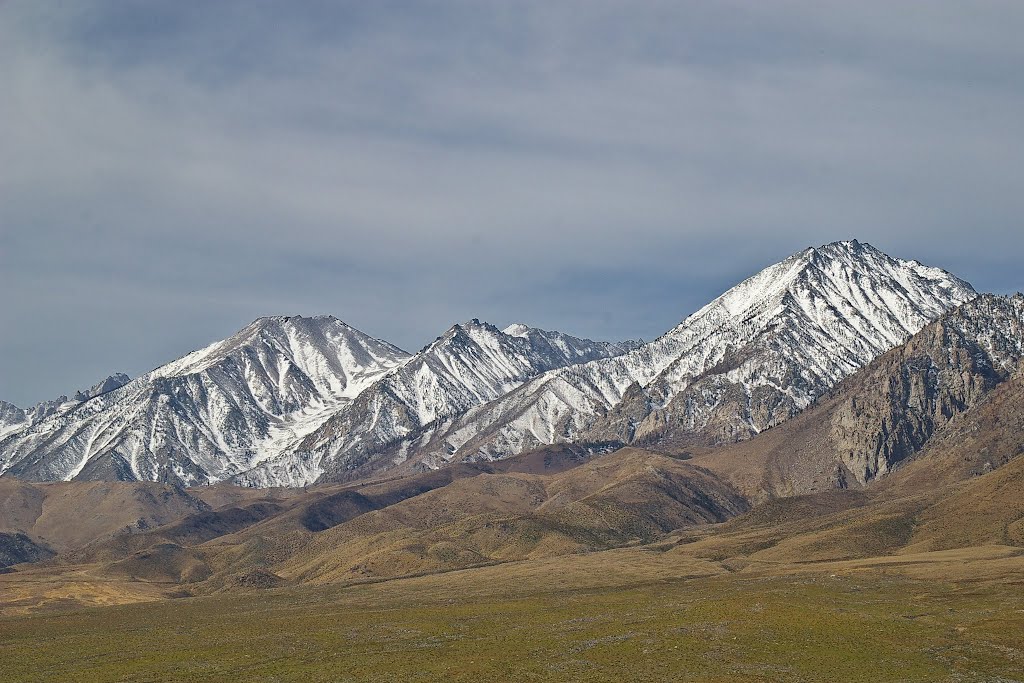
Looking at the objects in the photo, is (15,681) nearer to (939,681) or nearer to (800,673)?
(800,673)

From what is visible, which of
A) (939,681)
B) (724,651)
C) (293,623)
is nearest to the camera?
(939,681)

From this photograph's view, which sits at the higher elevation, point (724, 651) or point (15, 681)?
point (15, 681)

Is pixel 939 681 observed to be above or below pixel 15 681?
below

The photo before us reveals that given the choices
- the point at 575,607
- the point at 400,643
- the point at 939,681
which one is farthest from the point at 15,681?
the point at 939,681

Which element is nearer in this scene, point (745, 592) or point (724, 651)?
point (724, 651)

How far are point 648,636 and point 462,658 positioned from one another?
25114mm

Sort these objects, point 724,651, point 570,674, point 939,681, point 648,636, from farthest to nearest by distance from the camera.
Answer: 1. point 648,636
2. point 724,651
3. point 570,674
4. point 939,681

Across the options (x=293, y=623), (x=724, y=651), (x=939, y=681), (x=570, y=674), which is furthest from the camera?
(x=293, y=623)

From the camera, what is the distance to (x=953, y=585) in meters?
A: 191

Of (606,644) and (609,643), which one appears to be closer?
(606,644)

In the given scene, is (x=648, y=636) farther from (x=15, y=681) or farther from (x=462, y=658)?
(x=15, y=681)

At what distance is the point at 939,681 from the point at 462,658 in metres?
53.7

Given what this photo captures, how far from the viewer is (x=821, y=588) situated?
195 m

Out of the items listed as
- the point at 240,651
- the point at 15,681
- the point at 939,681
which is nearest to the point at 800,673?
the point at 939,681
